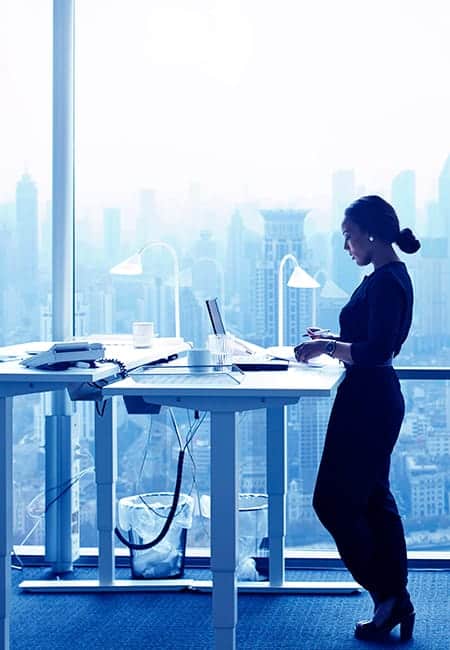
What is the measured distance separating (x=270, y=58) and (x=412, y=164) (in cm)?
79

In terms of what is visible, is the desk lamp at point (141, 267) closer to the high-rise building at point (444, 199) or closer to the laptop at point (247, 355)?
the laptop at point (247, 355)

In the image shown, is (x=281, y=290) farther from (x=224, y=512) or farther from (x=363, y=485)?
(x=224, y=512)

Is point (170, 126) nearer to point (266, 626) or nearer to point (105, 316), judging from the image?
point (105, 316)

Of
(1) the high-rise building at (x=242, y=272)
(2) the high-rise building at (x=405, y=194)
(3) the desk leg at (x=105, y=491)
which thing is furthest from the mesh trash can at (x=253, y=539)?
(2) the high-rise building at (x=405, y=194)

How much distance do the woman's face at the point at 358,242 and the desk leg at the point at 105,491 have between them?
121cm

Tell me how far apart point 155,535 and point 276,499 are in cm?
54

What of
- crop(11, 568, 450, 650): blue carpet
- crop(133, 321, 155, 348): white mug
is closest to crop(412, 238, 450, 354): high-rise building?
crop(11, 568, 450, 650): blue carpet

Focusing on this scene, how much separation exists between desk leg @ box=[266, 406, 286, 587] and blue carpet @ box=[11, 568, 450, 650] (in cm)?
12

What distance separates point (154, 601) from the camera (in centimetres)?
394

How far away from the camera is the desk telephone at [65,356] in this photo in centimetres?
320

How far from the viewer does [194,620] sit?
370 centimetres

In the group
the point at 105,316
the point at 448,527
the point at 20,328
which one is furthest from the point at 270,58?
the point at 448,527

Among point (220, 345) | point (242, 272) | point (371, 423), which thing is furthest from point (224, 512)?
point (242, 272)

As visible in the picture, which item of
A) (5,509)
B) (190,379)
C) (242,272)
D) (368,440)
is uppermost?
(242,272)
